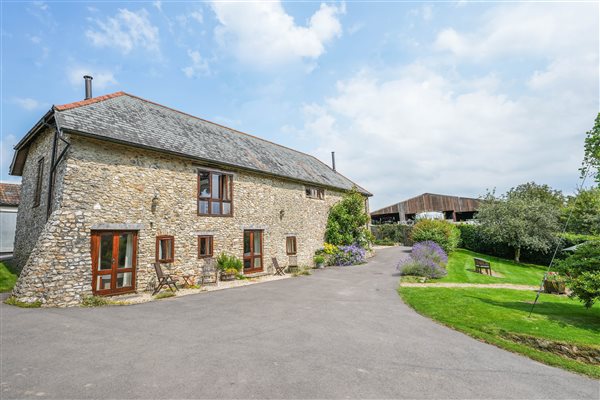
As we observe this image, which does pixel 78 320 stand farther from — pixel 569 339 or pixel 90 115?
pixel 569 339

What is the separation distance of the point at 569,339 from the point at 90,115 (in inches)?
626

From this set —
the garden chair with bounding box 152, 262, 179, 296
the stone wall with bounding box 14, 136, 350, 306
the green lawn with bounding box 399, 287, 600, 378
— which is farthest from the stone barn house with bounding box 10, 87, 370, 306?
the green lawn with bounding box 399, 287, 600, 378

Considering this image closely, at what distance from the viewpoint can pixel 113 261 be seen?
33.4ft

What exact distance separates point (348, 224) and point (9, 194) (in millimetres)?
25601

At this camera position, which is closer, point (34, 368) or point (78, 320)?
point (34, 368)

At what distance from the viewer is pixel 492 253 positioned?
27.1 m

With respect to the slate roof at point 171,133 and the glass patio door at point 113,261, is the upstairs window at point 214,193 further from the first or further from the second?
the glass patio door at point 113,261

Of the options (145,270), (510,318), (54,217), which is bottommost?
(510,318)

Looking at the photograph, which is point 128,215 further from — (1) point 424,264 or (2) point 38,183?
(1) point 424,264

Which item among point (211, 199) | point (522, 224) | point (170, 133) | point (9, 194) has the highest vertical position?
point (170, 133)

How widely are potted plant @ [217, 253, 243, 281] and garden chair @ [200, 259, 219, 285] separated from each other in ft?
0.82

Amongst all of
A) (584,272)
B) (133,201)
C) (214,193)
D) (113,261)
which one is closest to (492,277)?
(584,272)

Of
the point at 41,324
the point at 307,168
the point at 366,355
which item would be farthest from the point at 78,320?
the point at 307,168

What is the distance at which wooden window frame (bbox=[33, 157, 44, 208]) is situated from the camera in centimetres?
1209
